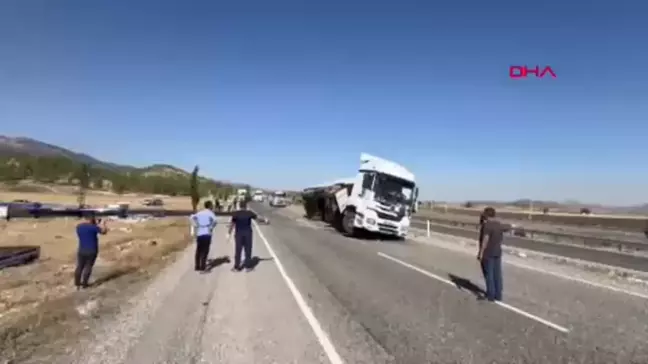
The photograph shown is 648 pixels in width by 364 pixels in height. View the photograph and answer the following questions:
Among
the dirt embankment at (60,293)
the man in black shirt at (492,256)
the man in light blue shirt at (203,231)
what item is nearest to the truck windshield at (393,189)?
the dirt embankment at (60,293)

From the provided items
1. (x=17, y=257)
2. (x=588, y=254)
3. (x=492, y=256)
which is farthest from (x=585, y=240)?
(x=17, y=257)

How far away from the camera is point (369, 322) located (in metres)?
8.94

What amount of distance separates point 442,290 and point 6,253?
16551mm

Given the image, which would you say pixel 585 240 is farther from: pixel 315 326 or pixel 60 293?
pixel 60 293

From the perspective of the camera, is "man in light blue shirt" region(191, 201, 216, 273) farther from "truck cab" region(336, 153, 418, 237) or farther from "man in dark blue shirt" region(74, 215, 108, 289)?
"truck cab" region(336, 153, 418, 237)

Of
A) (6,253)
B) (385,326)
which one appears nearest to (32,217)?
(6,253)

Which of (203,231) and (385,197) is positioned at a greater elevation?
(385,197)

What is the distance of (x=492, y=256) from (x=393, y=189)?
18.6 meters

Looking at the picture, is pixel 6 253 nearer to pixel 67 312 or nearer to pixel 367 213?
pixel 67 312

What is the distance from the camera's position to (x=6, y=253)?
2131 centimetres

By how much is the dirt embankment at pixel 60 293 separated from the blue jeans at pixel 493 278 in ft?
23.3

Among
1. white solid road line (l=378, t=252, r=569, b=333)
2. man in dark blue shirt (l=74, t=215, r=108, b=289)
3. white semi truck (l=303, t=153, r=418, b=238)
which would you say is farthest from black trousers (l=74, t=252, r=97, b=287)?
white semi truck (l=303, t=153, r=418, b=238)

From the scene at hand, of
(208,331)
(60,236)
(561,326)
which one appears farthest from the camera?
(60,236)

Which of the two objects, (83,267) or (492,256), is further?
(83,267)
